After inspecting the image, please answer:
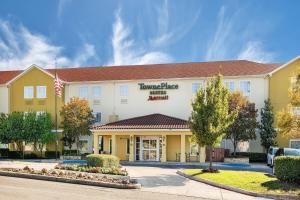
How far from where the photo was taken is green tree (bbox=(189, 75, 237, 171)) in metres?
26.7

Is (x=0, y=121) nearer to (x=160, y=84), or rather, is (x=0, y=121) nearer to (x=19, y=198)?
(x=160, y=84)

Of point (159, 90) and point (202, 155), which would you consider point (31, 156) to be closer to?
point (159, 90)

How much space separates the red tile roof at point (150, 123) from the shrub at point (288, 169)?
55.2 ft

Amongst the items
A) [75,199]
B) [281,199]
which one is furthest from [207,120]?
[75,199]

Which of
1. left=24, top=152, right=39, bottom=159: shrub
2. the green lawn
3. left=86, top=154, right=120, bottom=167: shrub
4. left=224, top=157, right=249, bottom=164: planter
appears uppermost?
left=86, top=154, right=120, bottom=167: shrub

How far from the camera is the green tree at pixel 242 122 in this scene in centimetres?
3891

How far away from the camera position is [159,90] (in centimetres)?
4550

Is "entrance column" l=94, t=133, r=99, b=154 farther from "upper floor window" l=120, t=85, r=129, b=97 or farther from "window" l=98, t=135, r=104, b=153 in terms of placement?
"upper floor window" l=120, t=85, r=129, b=97

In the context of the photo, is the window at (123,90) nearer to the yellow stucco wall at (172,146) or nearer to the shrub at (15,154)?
the yellow stucco wall at (172,146)

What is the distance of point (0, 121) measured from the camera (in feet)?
149

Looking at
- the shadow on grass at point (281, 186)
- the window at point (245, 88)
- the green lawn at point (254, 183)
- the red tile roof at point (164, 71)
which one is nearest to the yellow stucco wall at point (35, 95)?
the red tile roof at point (164, 71)

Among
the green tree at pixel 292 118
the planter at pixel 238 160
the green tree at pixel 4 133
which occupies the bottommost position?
the planter at pixel 238 160

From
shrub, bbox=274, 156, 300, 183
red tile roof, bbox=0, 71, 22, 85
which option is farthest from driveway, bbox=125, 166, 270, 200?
red tile roof, bbox=0, 71, 22, 85

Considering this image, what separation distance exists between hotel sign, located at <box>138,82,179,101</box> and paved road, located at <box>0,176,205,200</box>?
26313 millimetres
